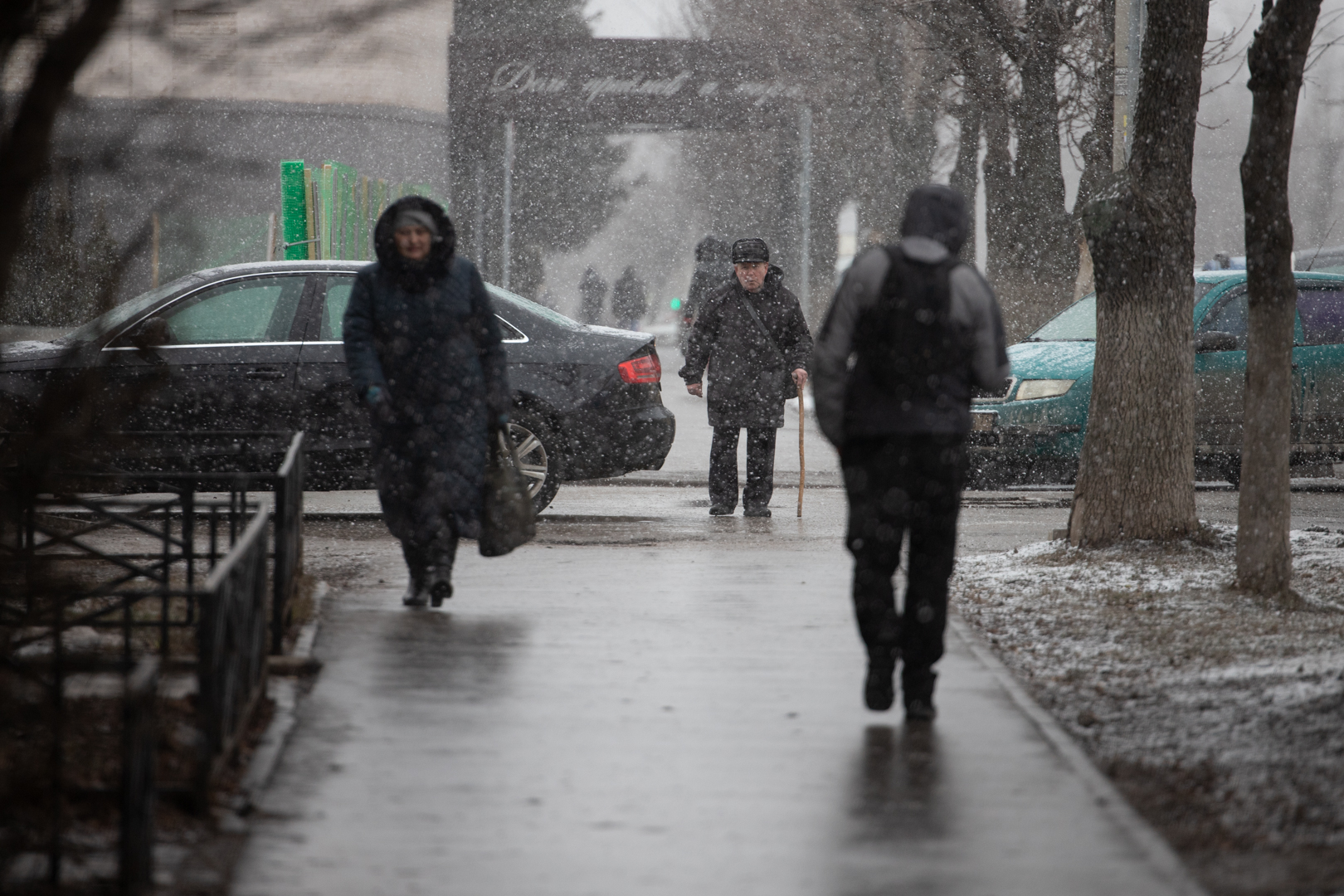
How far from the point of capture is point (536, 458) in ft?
36.2

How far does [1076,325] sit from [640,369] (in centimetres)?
467

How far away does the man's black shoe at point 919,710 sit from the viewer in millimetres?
5715

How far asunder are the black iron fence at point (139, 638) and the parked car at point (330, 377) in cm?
339

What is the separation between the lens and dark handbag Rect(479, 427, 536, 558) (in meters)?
7.74

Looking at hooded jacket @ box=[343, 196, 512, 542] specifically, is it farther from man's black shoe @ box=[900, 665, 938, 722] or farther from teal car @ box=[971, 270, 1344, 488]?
teal car @ box=[971, 270, 1344, 488]

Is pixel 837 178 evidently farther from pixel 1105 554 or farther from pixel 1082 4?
pixel 1105 554

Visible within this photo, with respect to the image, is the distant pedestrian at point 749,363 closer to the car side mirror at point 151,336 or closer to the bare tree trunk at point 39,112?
the car side mirror at point 151,336

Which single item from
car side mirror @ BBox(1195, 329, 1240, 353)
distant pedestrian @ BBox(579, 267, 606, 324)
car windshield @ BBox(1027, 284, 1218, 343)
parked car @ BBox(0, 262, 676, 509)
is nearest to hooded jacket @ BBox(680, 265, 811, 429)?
parked car @ BBox(0, 262, 676, 509)

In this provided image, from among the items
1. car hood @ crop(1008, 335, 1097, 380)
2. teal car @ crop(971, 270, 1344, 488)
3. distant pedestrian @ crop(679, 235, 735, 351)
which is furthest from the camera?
distant pedestrian @ crop(679, 235, 735, 351)

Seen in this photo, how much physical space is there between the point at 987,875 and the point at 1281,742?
1.67 meters

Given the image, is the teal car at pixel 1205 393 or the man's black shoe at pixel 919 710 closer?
the man's black shoe at pixel 919 710

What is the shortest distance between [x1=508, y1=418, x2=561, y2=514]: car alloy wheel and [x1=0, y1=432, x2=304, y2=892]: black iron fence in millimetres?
3702

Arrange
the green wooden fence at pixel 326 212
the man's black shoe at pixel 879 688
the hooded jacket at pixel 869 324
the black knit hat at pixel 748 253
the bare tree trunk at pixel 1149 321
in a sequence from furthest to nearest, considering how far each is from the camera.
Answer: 1. the green wooden fence at pixel 326 212
2. the black knit hat at pixel 748 253
3. the bare tree trunk at pixel 1149 321
4. the man's black shoe at pixel 879 688
5. the hooded jacket at pixel 869 324

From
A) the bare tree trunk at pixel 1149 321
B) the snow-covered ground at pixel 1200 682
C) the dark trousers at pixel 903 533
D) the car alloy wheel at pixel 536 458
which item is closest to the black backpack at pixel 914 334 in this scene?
the dark trousers at pixel 903 533
